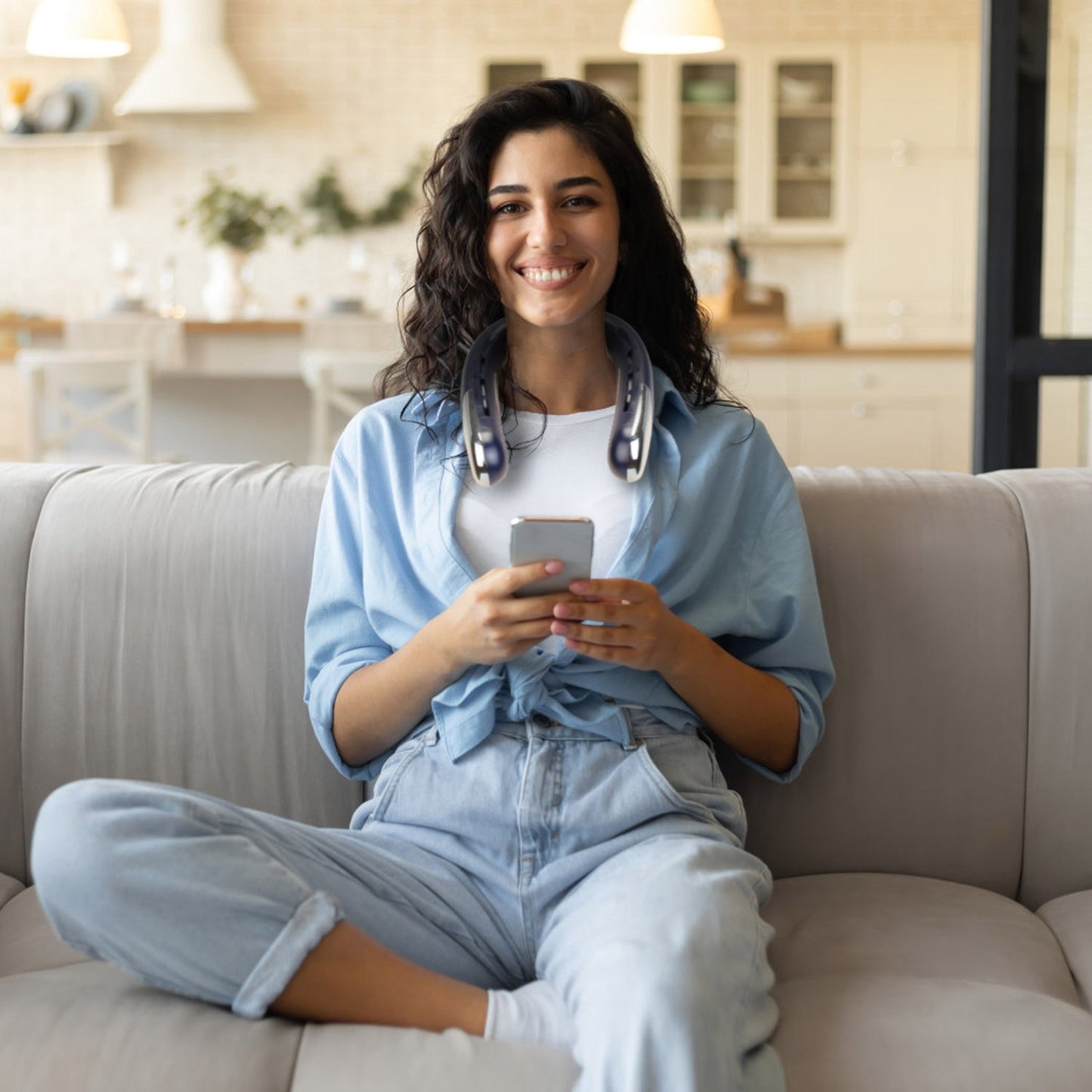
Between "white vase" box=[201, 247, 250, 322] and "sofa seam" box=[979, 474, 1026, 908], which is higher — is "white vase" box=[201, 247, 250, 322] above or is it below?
above

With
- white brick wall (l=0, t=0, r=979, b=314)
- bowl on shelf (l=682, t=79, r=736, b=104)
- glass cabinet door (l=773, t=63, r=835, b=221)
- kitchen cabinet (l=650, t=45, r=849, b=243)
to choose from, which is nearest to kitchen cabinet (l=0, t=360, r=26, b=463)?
white brick wall (l=0, t=0, r=979, b=314)

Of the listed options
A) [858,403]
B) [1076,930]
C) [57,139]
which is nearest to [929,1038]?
[1076,930]

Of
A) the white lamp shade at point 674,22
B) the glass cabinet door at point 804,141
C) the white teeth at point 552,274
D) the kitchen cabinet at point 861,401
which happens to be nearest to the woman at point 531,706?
the white teeth at point 552,274

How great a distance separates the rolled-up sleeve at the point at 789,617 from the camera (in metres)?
1.47

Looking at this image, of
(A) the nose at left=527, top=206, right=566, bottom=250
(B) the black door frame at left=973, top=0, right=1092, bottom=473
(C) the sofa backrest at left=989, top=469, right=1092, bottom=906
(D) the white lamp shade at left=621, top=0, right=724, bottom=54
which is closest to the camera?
(A) the nose at left=527, top=206, right=566, bottom=250

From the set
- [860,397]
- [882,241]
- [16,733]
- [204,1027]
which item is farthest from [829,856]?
[882,241]

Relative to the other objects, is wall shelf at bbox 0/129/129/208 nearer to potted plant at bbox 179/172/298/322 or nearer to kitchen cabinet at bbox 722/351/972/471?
potted plant at bbox 179/172/298/322

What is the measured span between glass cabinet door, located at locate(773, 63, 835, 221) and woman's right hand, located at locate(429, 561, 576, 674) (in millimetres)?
5496

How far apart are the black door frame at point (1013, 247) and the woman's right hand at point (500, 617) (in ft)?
4.00

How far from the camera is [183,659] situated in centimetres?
166

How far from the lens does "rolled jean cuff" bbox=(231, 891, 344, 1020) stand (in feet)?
3.78

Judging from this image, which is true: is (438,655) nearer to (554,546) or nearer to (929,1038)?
(554,546)

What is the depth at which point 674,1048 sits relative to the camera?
102 centimetres

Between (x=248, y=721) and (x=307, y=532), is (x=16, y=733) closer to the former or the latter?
(x=248, y=721)
